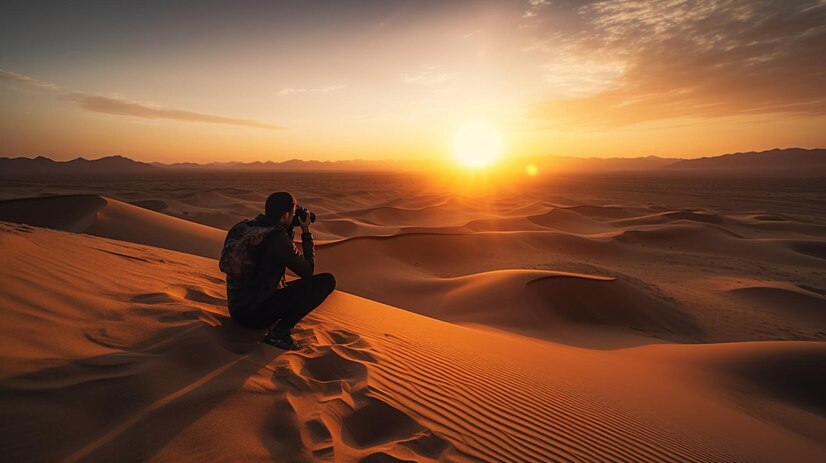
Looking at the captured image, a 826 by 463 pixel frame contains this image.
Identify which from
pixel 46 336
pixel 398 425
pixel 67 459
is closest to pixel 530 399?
pixel 398 425

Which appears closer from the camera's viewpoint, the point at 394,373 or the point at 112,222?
the point at 394,373

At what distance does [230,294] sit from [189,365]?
3.00 ft

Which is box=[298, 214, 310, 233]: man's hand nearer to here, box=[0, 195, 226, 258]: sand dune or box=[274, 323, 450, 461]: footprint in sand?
box=[274, 323, 450, 461]: footprint in sand

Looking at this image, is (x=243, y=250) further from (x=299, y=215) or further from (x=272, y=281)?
(x=299, y=215)

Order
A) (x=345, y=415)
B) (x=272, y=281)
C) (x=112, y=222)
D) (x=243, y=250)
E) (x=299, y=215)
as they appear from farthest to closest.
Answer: (x=112, y=222), (x=299, y=215), (x=272, y=281), (x=243, y=250), (x=345, y=415)

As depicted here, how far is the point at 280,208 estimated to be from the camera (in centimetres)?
356

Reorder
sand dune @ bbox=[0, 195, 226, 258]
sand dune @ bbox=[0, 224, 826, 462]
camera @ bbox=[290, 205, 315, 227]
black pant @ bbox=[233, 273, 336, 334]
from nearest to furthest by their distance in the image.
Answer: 1. sand dune @ bbox=[0, 224, 826, 462]
2. black pant @ bbox=[233, 273, 336, 334]
3. camera @ bbox=[290, 205, 315, 227]
4. sand dune @ bbox=[0, 195, 226, 258]

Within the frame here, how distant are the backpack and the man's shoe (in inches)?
25.8

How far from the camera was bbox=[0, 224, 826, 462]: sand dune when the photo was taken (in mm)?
2168

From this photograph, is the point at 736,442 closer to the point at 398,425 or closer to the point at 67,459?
the point at 398,425

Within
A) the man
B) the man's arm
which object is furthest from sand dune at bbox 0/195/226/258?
the man's arm

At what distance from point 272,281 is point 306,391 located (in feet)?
→ 4.14

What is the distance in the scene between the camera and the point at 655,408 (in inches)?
158

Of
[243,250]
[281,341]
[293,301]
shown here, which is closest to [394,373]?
[281,341]
